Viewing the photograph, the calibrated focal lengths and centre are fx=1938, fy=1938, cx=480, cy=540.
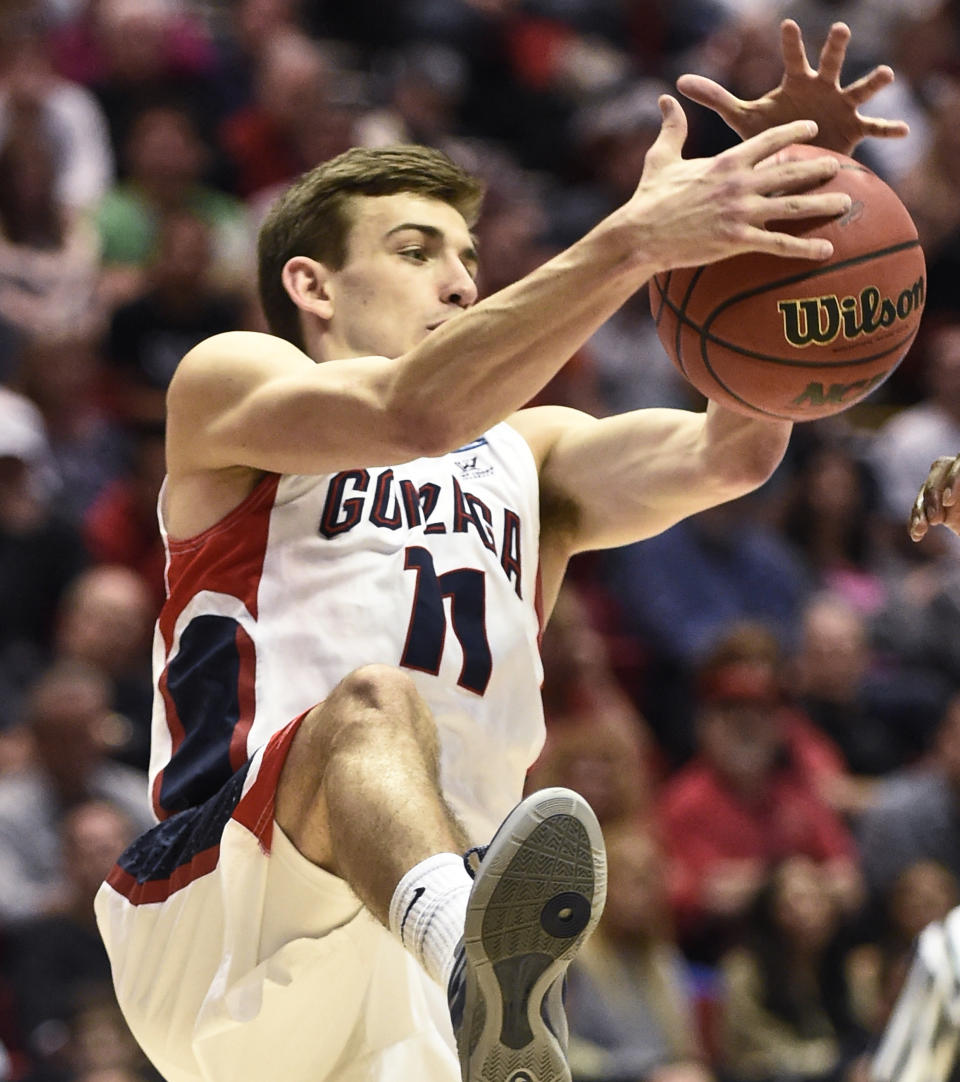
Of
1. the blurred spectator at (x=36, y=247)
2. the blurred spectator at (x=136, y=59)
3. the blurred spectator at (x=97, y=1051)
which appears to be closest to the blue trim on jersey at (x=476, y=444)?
the blurred spectator at (x=97, y=1051)

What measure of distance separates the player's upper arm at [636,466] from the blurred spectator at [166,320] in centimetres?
454

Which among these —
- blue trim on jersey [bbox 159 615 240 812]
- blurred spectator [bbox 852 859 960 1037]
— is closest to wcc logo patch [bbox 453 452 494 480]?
blue trim on jersey [bbox 159 615 240 812]

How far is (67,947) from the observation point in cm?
681

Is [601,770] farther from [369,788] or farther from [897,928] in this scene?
[369,788]

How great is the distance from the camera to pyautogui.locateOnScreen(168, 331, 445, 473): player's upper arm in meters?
3.85

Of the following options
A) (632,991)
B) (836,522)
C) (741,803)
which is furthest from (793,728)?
(632,991)

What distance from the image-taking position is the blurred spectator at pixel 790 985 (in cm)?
726

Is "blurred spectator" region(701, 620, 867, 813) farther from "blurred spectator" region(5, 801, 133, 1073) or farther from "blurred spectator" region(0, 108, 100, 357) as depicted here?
"blurred spectator" region(0, 108, 100, 357)

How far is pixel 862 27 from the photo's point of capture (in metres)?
13.2

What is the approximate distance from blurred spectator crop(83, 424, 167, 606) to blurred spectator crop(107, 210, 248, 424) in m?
0.83

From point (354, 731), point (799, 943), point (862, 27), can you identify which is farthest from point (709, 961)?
point (862, 27)

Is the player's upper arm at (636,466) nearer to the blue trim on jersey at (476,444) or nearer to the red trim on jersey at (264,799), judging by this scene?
the blue trim on jersey at (476,444)

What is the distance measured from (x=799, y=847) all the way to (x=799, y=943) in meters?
0.67

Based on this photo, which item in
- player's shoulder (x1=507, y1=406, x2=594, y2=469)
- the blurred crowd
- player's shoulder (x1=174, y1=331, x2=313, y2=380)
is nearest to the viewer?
player's shoulder (x1=174, y1=331, x2=313, y2=380)
